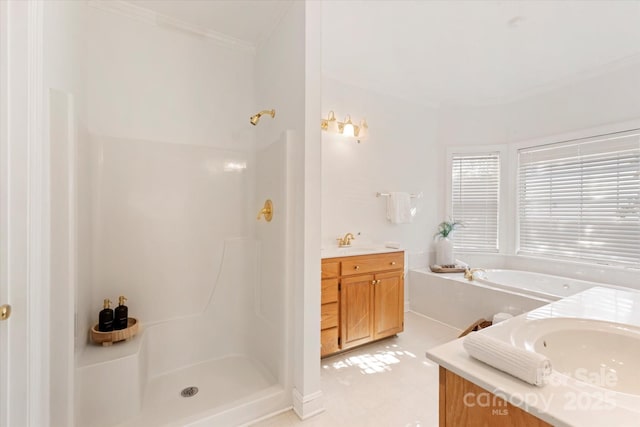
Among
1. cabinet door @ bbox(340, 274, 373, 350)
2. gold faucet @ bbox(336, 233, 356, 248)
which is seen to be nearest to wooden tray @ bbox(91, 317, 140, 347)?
cabinet door @ bbox(340, 274, 373, 350)

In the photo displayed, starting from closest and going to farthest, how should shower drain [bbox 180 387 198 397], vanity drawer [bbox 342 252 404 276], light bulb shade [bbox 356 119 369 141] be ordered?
1. shower drain [bbox 180 387 198 397]
2. vanity drawer [bbox 342 252 404 276]
3. light bulb shade [bbox 356 119 369 141]

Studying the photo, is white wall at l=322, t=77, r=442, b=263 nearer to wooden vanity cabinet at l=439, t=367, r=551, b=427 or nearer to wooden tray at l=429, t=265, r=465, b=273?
wooden tray at l=429, t=265, r=465, b=273

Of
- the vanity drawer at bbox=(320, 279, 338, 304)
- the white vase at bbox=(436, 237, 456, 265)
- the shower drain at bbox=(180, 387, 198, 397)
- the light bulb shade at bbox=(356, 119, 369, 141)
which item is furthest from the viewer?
the white vase at bbox=(436, 237, 456, 265)

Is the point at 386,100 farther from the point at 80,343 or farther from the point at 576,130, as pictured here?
the point at 80,343

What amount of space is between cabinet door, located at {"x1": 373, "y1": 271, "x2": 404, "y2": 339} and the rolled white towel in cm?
170

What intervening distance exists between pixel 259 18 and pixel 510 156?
124 inches

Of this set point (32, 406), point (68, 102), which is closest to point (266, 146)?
point (68, 102)

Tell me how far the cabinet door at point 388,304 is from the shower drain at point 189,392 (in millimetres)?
1462

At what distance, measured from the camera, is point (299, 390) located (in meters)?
1.72

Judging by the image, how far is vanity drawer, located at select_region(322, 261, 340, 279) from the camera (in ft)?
7.44

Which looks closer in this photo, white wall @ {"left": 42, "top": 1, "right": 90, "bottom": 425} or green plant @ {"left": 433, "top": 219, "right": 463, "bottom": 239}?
white wall @ {"left": 42, "top": 1, "right": 90, "bottom": 425}

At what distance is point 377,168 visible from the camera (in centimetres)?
324

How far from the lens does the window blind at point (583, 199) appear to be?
2.65 metres

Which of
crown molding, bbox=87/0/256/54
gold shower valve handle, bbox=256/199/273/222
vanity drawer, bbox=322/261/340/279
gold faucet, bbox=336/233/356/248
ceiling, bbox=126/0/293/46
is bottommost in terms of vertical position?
vanity drawer, bbox=322/261/340/279
